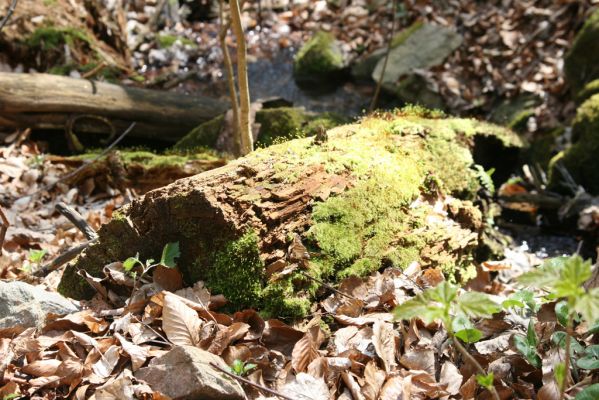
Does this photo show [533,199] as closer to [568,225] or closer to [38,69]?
[568,225]

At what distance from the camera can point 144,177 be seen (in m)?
5.87

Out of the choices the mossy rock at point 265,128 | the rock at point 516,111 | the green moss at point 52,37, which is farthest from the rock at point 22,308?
the rock at point 516,111

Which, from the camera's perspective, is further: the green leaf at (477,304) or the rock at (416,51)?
the rock at (416,51)

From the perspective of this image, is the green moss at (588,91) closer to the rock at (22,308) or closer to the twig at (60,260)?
the twig at (60,260)

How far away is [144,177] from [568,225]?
4.72 m

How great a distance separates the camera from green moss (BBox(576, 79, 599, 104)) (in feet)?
23.7

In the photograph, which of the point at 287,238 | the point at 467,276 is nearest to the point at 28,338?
the point at 287,238

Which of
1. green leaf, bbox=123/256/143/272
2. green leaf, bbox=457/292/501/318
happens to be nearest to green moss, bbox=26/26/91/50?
green leaf, bbox=123/256/143/272

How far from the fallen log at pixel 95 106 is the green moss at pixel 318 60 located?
2.83 meters

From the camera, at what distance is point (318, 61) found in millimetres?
9719

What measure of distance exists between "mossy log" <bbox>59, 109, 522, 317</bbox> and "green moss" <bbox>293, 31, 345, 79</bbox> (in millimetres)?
5976

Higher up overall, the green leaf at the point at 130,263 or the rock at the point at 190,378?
the green leaf at the point at 130,263

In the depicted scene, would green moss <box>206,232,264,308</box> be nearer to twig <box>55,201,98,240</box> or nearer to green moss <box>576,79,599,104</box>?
twig <box>55,201,98,240</box>

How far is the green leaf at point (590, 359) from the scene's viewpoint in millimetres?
2252
